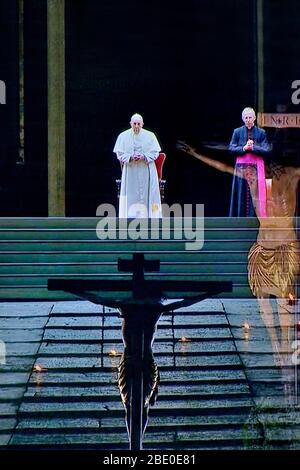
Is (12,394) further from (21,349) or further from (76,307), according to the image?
(76,307)

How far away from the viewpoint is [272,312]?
5.23 metres

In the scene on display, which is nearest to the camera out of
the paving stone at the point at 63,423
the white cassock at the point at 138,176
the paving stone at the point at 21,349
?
the paving stone at the point at 63,423

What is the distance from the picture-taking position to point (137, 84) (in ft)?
18.6

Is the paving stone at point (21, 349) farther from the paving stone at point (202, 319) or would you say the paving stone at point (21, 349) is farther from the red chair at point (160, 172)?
the red chair at point (160, 172)

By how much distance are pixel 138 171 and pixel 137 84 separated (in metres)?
0.57

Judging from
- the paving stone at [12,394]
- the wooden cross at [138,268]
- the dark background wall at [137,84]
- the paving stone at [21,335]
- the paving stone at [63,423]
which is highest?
the dark background wall at [137,84]

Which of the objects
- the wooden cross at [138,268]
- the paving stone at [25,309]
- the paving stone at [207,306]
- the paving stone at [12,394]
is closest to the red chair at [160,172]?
the wooden cross at [138,268]

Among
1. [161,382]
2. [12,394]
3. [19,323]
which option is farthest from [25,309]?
[161,382]

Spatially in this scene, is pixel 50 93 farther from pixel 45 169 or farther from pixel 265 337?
pixel 265 337

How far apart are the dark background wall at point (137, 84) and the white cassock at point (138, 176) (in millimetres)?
60

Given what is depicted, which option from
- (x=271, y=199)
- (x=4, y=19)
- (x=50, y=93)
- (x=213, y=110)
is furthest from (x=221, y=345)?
(x=4, y=19)

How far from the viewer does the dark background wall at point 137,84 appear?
18.3 ft

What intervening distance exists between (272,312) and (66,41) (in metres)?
2.21

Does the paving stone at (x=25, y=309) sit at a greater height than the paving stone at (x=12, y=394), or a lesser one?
greater
